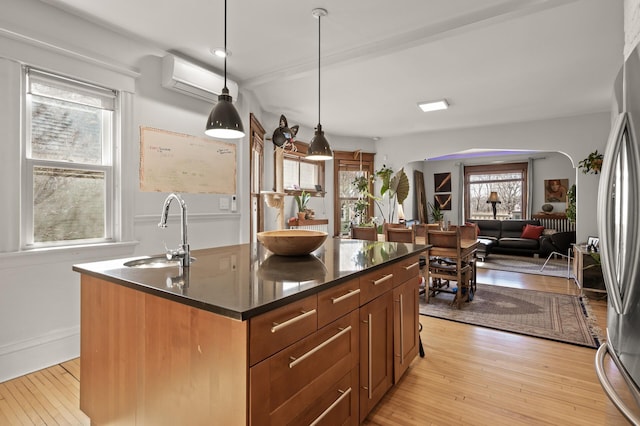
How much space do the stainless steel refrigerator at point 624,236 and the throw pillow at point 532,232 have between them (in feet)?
25.0

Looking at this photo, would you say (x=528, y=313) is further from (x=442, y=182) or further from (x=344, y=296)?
(x=442, y=182)

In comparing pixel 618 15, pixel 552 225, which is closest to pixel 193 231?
pixel 618 15

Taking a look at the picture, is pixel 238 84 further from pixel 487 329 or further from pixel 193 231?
pixel 487 329

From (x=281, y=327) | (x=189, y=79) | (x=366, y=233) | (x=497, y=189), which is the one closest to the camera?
(x=281, y=327)

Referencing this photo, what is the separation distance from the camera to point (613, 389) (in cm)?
93

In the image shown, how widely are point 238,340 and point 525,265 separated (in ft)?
22.9

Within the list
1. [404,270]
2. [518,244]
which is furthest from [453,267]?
[518,244]

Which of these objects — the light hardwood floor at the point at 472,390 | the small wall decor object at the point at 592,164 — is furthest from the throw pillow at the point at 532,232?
the light hardwood floor at the point at 472,390

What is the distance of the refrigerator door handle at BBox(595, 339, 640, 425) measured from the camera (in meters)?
0.82

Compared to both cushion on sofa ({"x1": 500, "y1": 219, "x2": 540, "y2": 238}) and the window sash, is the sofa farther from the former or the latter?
the window sash

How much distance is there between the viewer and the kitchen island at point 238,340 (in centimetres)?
109

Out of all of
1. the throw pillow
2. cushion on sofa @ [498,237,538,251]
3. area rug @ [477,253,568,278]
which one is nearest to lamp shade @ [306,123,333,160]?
area rug @ [477,253,568,278]

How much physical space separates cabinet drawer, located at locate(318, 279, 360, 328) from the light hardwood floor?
0.76 meters

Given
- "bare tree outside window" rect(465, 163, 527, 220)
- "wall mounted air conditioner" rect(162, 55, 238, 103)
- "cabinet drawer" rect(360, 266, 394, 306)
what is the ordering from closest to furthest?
"cabinet drawer" rect(360, 266, 394, 306) < "wall mounted air conditioner" rect(162, 55, 238, 103) < "bare tree outside window" rect(465, 163, 527, 220)
